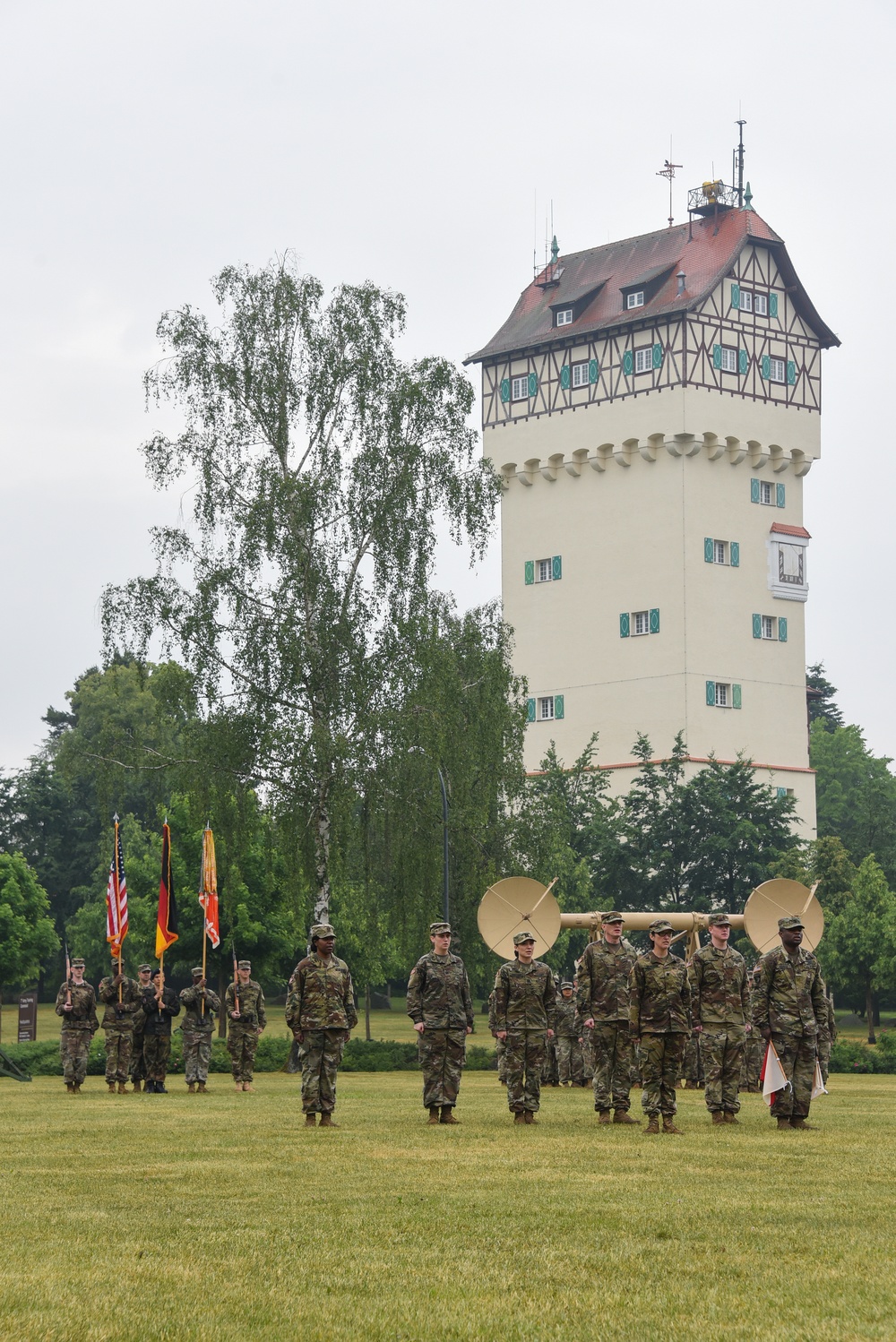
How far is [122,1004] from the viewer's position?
28.7 m

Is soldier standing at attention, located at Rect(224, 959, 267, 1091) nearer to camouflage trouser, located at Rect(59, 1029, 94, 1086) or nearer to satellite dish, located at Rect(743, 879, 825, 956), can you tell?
camouflage trouser, located at Rect(59, 1029, 94, 1086)

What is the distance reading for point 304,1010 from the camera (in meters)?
19.4

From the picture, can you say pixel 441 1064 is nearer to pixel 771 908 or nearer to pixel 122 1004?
pixel 771 908

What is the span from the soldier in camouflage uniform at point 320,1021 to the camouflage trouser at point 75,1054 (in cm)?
1046

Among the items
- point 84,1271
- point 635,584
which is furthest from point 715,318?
point 84,1271

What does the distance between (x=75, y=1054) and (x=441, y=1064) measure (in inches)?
441

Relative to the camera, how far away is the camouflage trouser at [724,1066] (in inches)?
760

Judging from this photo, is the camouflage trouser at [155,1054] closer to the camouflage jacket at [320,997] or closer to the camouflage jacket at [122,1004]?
the camouflage jacket at [122,1004]

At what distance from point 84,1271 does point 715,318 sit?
67013 mm

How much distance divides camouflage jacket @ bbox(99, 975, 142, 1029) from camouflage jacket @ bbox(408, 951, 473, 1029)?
9.72 meters

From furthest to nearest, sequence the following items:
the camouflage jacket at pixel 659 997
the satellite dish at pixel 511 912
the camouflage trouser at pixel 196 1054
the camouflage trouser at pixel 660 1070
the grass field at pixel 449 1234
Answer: the camouflage trouser at pixel 196 1054 < the satellite dish at pixel 511 912 < the camouflage jacket at pixel 659 997 < the camouflage trouser at pixel 660 1070 < the grass field at pixel 449 1234

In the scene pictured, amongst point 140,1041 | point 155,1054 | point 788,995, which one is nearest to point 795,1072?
point 788,995

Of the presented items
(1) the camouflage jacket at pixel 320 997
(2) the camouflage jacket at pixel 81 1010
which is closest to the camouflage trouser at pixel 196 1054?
(2) the camouflage jacket at pixel 81 1010

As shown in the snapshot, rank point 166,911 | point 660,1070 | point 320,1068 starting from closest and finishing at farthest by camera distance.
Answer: point 660,1070, point 320,1068, point 166,911
